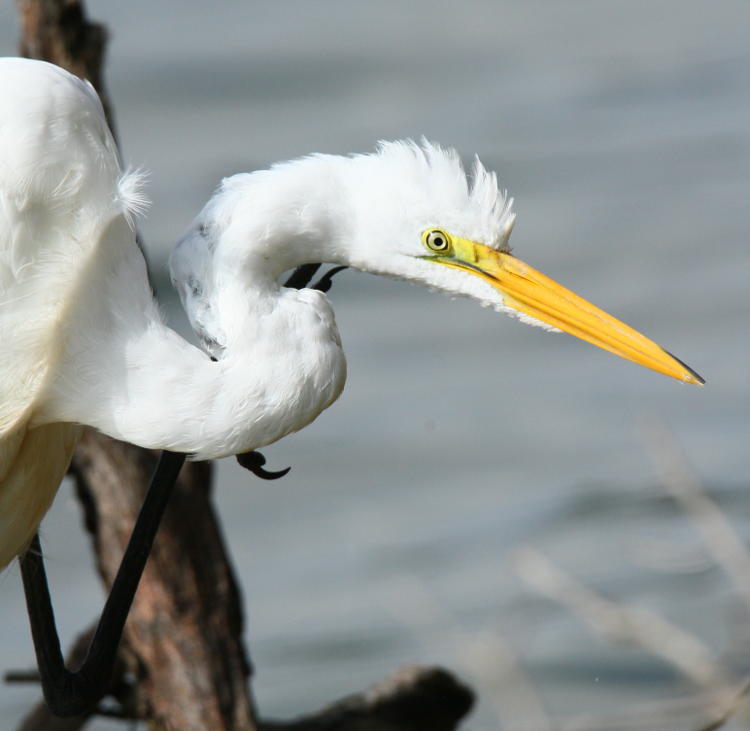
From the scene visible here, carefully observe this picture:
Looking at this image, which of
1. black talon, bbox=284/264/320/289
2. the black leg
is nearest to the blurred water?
the black leg

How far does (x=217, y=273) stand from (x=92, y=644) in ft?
4.41

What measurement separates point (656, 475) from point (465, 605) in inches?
42.4

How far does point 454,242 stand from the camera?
2.45 m

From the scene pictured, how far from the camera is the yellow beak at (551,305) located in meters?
2.47

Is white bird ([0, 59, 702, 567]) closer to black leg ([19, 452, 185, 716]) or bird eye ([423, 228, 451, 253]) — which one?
bird eye ([423, 228, 451, 253])

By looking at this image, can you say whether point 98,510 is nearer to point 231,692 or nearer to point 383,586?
point 231,692

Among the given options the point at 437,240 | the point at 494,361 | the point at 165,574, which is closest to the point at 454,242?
the point at 437,240

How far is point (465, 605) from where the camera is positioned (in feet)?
19.0

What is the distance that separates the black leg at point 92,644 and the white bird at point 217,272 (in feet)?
2.53

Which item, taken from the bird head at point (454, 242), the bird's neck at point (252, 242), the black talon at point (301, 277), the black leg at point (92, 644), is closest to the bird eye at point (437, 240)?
the bird head at point (454, 242)

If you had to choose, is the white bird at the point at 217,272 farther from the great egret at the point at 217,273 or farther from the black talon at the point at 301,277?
the black talon at the point at 301,277

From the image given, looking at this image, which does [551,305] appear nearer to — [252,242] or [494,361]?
[252,242]

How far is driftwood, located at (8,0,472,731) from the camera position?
3814 millimetres

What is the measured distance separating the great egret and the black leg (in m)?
0.78
